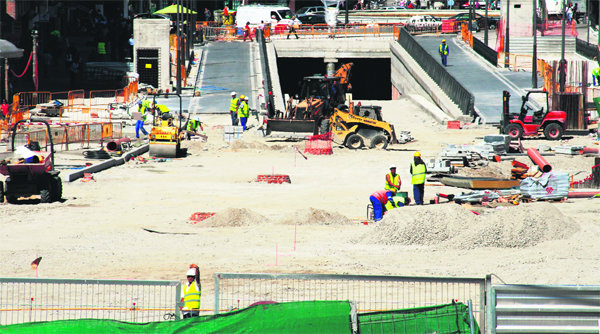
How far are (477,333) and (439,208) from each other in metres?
7.15

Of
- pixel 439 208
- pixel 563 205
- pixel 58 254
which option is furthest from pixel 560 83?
pixel 58 254

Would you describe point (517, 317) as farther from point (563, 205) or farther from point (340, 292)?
point (563, 205)

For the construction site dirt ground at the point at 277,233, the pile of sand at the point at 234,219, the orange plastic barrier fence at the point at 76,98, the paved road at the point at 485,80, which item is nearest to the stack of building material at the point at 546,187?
the construction site dirt ground at the point at 277,233

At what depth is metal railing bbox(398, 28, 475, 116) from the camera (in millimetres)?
35844

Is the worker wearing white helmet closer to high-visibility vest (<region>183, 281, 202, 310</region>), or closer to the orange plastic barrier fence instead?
the orange plastic barrier fence

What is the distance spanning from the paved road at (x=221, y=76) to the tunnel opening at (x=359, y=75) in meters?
9.33

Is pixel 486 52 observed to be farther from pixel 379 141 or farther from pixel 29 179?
pixel 29 179

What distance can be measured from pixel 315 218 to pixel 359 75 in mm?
43864

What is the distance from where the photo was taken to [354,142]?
96.2 feet

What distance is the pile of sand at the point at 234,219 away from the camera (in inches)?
697

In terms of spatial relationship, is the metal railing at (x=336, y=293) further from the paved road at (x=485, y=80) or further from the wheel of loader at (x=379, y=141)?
the paved road at (x=485, y=80)

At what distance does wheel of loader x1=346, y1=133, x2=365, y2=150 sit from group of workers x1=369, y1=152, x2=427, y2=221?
33.3 feet

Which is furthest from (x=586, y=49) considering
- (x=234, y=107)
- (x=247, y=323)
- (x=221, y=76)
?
(x=247, y=323)

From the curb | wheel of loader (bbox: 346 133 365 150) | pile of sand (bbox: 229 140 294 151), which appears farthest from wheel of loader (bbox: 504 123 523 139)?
the curb
